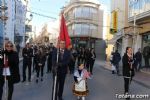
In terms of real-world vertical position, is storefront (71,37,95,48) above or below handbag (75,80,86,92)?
above

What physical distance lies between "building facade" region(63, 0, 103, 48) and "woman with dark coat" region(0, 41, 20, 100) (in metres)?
70.6

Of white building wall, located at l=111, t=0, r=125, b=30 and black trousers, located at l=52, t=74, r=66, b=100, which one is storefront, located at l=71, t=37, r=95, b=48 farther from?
black trousers, located at l=52, t=74, r=66, b=100

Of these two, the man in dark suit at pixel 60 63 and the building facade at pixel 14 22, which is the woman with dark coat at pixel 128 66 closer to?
the man in dark suit at pixel 60 63

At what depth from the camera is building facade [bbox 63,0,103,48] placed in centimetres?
8269

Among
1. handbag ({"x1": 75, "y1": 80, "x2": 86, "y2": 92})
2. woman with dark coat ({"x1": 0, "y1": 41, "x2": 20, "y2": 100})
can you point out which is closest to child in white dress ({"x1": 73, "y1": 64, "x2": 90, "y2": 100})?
handbag ({"x1": 75, "y1": 80, "x2": 86, "y2": 92})

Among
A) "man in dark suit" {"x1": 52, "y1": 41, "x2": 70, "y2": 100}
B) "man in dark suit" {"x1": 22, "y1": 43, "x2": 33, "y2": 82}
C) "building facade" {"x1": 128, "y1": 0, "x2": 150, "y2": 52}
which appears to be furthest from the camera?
"building facade" {"x1": 128, "y1": 0, "x2": 150, "y2": 52}

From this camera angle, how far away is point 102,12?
288 ft

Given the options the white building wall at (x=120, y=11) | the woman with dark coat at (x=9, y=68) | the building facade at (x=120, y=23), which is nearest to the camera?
the woman with dark coat at (x=9, y=68)

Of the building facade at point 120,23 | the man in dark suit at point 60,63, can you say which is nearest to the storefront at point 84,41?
the building facade at point 120,23

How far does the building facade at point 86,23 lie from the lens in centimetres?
8269

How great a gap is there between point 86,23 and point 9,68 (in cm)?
7212

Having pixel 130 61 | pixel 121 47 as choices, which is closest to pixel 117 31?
pixel 121 47

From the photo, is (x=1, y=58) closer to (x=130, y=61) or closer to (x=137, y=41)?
(x=130, y=61)

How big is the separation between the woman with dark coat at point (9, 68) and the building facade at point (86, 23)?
7056 centimetres
